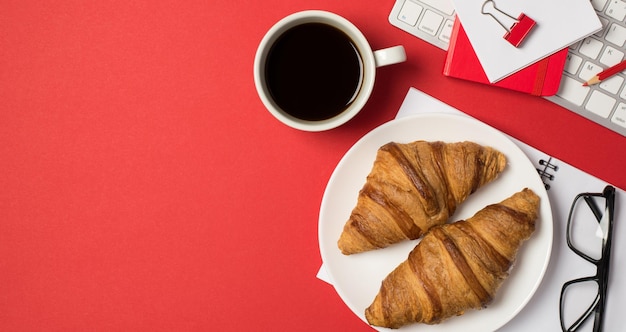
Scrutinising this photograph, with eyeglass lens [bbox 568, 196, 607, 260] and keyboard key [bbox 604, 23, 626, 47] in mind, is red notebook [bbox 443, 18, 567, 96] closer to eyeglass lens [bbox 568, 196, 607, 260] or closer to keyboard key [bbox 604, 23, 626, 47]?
keyboard key [bbox 604, 23, 626, 47]

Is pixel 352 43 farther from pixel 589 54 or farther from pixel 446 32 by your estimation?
pixel 589 54

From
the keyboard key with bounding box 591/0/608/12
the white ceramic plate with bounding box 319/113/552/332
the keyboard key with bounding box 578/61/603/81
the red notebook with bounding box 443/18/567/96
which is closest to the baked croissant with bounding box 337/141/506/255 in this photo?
the white ceramic plate with bounding box 319/113/552/332

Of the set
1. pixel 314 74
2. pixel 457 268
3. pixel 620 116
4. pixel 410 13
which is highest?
pixel 410 13

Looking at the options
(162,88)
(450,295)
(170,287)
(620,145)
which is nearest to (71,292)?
(170,287)

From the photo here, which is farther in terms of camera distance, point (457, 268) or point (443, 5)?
point (443, 5)

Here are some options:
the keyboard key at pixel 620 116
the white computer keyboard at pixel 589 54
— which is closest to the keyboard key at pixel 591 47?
the white computer keyboard at pixel 589 54

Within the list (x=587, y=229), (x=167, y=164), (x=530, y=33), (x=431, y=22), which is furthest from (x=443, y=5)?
(x=167, y=164)

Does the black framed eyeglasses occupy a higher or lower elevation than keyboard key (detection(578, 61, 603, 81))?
lower
